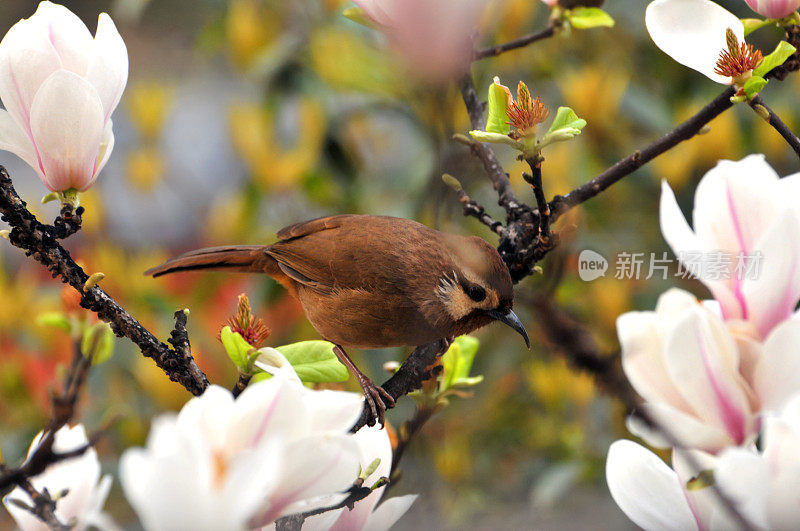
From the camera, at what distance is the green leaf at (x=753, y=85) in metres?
0.37

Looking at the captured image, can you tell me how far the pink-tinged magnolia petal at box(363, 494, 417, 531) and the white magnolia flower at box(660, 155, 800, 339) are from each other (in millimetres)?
170

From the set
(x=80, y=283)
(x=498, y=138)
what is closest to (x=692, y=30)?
(x=498, y=138)

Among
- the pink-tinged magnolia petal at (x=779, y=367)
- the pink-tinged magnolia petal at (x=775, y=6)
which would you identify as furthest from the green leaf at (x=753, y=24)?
the pink-tinged magnolia petal at (x=779, y=367)

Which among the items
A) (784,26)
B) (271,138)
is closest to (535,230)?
(784,26)

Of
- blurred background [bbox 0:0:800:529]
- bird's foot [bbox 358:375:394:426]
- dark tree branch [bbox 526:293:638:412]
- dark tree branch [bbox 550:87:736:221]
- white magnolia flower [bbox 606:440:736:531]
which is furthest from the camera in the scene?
blurred background [bbox 0:0:800:529]

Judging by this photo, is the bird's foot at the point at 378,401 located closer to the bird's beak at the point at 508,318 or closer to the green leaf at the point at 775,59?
the bird's beak at the point at 508,318

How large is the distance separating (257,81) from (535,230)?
3.26ft

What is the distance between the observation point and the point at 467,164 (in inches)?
19.4

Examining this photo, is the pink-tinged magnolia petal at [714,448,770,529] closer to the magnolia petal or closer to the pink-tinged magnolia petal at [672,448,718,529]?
the pink-tinged magnolia petal at [672,448,718,529]

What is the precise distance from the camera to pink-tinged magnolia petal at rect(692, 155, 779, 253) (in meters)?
0.27

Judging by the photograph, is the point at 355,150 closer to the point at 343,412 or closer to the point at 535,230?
the point at 535,230

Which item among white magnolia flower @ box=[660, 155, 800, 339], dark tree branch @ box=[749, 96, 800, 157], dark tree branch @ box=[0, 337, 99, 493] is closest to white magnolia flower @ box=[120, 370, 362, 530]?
dark tree branch @ box=[0, 337, 99, 493]

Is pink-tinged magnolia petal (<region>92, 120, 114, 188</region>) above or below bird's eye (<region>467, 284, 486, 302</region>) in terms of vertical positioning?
above

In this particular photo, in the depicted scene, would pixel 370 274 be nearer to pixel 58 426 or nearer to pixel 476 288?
pixel 476 288
